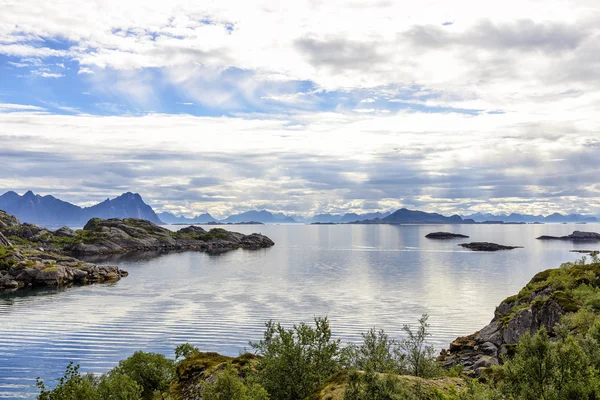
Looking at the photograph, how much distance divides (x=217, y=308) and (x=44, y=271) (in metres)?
64.0

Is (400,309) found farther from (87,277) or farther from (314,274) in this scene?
(87,277)

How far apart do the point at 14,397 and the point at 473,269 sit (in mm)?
141417

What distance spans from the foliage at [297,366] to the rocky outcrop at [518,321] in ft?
75.1

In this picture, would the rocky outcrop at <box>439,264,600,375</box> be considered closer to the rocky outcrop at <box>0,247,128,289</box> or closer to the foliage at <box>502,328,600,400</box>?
the foliage at <box>502,328,600,400</box>

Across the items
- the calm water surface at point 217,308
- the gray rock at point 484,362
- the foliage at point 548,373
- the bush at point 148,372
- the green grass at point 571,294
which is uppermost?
the foliage at point 548,373

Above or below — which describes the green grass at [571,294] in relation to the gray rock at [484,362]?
above

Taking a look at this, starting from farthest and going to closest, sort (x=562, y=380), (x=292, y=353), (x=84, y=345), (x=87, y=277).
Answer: (x=87, y=277), (x=84, y=345), (x=292, y=353), (x=562, y=380)

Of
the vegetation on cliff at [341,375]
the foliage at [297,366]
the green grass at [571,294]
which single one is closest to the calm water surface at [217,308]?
the green grass at [571,294]

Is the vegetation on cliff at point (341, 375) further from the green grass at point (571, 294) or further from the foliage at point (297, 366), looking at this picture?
the green grass at point (571, 294)

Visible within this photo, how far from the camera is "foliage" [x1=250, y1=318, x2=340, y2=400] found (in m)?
22.9

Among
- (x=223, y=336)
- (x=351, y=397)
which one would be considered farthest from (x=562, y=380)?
(x=223, y=336)

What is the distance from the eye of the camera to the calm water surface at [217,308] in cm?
6022

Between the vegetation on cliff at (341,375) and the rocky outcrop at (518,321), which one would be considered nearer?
the vegetation on cliff at (341,375)

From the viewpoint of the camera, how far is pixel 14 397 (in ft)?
144
